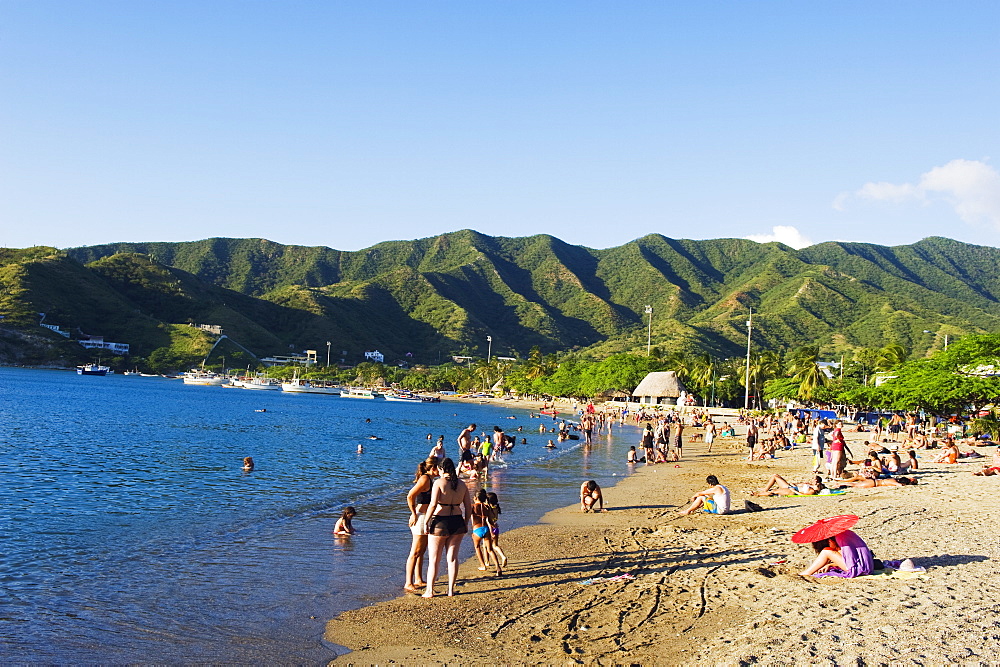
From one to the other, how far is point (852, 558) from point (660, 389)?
7940 cm

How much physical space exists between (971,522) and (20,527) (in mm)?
16892

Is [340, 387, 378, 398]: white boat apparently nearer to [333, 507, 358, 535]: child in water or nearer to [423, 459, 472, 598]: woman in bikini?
[333, 507, 358, 535]: child in water

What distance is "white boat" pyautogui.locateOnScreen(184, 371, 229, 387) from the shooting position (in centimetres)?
14050

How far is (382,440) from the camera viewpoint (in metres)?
39.5

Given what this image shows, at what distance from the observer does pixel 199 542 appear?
1243cm

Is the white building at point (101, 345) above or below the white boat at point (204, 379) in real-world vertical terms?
above

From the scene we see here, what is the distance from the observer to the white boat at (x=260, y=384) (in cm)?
14025

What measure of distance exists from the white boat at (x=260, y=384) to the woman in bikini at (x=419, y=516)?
13822cm

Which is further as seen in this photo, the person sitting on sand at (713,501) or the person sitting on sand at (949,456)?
the person sitting on sand at (949,456)

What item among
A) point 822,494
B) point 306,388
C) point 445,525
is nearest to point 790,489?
point 822,494

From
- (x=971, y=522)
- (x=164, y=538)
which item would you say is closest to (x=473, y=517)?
(x=164, y=538)

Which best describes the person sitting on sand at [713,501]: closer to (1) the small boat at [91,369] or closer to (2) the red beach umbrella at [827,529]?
(2) the red beach umbrella at [827,529]

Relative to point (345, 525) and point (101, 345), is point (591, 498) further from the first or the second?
point (101, 345)

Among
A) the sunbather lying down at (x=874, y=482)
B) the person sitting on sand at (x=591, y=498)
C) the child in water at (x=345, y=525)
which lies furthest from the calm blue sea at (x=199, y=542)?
the sunbather lying down at (x=874, y=482)
